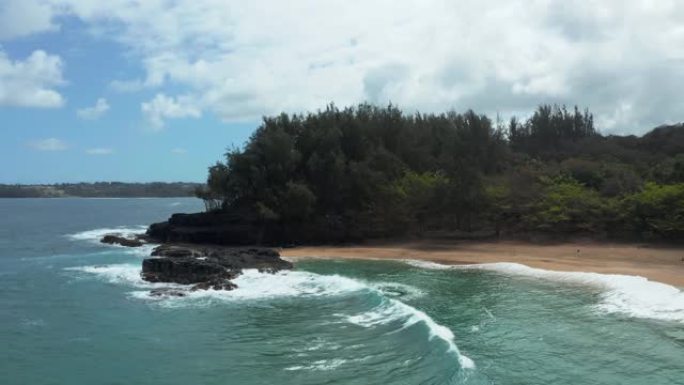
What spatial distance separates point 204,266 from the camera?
114 ft

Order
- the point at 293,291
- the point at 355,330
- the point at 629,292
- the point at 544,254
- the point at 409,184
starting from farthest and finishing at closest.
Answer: the point at 409,184 → the point at 544,254 → the point at 293,291 → the point at 629,292 → the point at 355,330

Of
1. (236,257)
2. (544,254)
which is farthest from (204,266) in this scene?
(544,254)

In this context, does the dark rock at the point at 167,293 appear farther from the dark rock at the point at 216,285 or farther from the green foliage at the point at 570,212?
the green foliage at the point at 570,212

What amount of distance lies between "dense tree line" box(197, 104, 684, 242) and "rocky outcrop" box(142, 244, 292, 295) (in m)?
12.2

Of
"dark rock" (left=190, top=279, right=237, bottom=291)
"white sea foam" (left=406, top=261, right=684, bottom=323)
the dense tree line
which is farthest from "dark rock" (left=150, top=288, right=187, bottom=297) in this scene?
the dense tree line

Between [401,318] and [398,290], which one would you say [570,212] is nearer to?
[398,290]

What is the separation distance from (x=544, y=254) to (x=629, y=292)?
14.6m

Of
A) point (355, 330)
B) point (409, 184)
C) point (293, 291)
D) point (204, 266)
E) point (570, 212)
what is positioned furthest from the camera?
point (409, 184)

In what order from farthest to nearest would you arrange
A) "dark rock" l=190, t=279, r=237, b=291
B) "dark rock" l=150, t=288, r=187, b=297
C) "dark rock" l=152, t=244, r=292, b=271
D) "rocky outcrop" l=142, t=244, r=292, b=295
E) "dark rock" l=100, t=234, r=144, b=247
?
"dark rock" l=100, t=234, r=144, b=247, "dark rock" l=152, t=244, r=292, b=271, "rocky outcrop" l=142, t=244, r=292, b=295, "dark rock" l=190, t=279, r=237, b=291, "dark rock" l=150, t=288, r=187, b=297

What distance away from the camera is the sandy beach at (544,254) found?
3362 centimetres

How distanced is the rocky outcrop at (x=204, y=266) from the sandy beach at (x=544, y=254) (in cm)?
515

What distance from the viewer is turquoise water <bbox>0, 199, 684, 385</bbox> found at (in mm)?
17297

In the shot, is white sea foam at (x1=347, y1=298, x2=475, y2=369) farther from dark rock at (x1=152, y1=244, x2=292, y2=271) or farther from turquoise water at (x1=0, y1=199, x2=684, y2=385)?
dark rock at (x1=152, y1=244, x2=292, y2=271)

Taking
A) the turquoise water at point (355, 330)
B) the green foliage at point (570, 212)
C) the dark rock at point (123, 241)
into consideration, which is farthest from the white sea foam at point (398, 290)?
the dark rock at point (123, 241)
